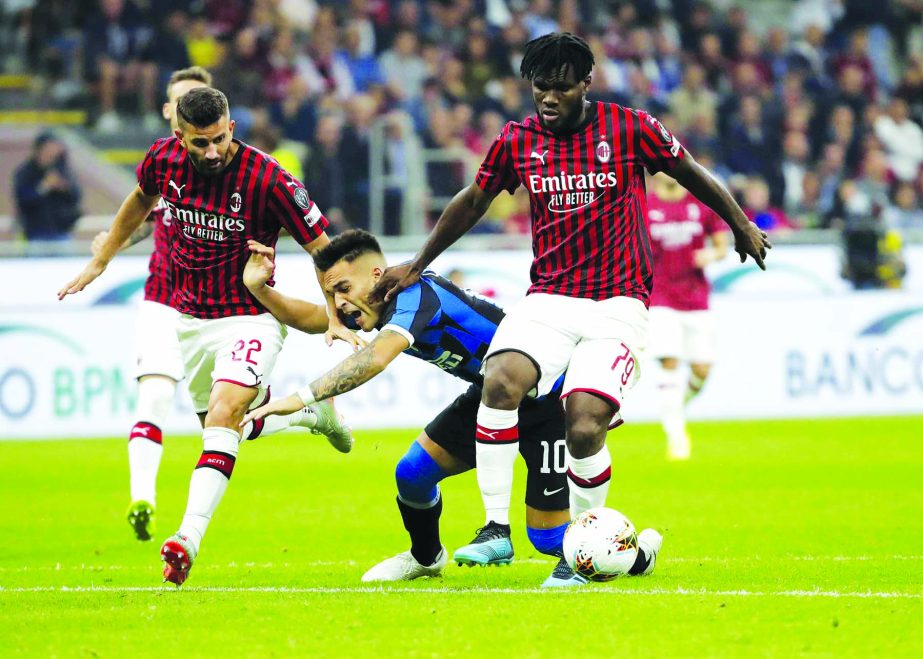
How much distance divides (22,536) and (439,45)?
1310 centimetres

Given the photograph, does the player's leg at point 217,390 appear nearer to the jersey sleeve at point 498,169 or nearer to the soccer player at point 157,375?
the soccer player at point 157,375

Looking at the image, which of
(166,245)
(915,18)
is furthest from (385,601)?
(915,18)

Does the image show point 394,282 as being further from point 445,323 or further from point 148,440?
point 148,440

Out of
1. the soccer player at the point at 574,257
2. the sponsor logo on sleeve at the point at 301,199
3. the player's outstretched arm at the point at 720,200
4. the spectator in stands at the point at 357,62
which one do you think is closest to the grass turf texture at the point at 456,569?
the soccer player at the point at 574,257

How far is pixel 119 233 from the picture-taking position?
7.64 m

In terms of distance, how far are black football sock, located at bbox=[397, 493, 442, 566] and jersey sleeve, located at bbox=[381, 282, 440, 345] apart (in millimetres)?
834

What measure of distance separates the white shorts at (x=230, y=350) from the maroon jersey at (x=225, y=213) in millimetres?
77

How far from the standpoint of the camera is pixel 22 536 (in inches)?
350

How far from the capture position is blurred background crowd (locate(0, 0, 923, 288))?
690 inches

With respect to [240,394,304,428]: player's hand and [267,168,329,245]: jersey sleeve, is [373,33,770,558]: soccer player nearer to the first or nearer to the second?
[267,168,329,245]: jersey sleeve

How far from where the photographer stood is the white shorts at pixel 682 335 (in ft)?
42.7

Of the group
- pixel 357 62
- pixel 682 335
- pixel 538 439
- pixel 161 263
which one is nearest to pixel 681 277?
pixel 682 335

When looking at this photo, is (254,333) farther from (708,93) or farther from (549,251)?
(708,93)

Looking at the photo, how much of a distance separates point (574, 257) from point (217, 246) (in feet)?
5.86
